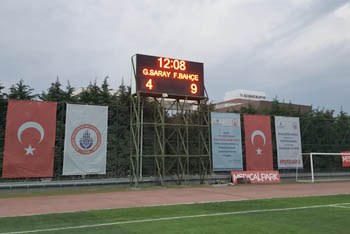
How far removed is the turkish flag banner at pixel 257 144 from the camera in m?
20.2

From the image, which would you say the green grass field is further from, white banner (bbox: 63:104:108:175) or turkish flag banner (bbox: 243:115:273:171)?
turkish flag banner (bbox: 243:115:273:171)

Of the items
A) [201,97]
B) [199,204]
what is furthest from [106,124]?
[199,204]

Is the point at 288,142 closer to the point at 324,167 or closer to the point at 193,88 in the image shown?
the point at 324,167

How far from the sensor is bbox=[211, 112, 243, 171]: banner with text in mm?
19078

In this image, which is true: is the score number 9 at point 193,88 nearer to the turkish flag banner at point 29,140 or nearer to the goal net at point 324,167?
the turkish flag banner at point 29,140

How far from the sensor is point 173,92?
17.6 metres

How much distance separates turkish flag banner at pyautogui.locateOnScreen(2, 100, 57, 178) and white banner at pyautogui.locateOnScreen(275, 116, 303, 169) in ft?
48.0

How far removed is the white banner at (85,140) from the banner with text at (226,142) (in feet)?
22.3

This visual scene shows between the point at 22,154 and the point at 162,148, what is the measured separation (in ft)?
23.5

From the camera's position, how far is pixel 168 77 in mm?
17578

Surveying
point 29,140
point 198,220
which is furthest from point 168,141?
point 198,220

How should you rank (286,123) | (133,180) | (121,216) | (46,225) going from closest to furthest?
(46,225), (121,216), (133,180), (286,123)

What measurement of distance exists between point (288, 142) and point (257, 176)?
363 cm

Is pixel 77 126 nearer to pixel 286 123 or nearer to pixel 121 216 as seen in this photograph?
pixel 121 216
